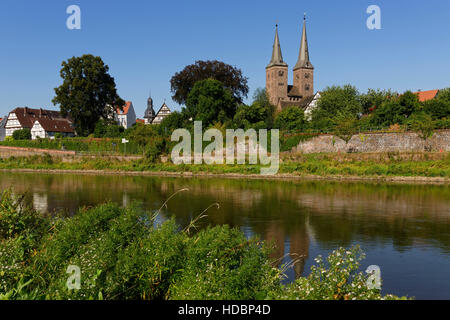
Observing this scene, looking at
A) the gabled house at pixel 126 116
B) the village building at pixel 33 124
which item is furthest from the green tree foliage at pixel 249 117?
the gabled house at pixel 126 116

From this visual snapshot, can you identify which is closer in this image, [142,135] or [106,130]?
[142,135]

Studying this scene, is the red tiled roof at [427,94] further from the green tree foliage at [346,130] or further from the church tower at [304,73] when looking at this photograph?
the green tree foliage at [346,130]

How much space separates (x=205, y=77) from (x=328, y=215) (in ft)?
139

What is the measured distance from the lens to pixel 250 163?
39938 millimetres

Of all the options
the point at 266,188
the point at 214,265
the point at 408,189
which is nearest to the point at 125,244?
the point at 214,265

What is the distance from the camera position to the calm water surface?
10.4 metres

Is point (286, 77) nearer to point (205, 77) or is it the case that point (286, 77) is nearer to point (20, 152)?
point (205, 77)

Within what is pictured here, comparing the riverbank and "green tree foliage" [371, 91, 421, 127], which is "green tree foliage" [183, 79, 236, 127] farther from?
"green tree foliage" [371, 91, 421, 127]

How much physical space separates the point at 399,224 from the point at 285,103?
71355 mm

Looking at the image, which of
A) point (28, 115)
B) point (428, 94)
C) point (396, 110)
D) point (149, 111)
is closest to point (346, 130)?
point (396, 110)

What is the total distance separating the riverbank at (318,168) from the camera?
3362 cm

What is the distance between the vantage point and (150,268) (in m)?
6.67

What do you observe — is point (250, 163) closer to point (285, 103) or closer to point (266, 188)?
point (266, 188)

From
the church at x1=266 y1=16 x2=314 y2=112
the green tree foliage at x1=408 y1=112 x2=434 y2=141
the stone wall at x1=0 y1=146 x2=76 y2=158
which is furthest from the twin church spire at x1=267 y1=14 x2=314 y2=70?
the stone wall at x1=0 y1=146 x2=76 y2=158
